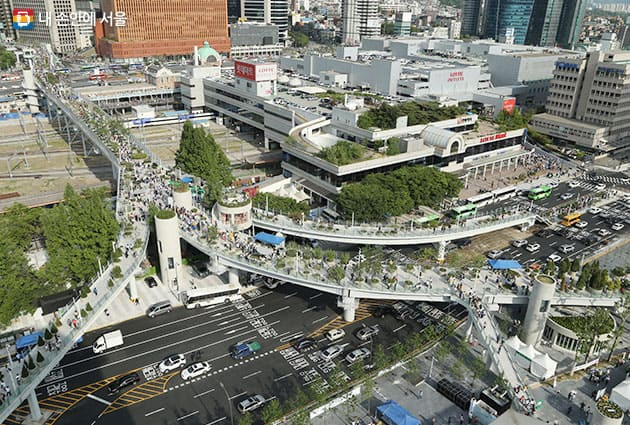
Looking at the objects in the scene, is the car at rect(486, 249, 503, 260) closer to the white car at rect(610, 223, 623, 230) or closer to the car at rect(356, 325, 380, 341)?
the white car at rect(610, 223, 623, 230)

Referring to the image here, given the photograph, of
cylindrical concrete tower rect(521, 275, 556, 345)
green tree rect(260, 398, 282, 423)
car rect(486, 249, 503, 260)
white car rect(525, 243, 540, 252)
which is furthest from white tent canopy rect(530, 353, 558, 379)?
white car rect(525, 243, 540, 252)

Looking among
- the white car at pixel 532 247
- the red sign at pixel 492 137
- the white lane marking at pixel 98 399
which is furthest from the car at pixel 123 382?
the red sign at pixel 492 137

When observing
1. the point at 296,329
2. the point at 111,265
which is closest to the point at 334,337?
the point at 296,329

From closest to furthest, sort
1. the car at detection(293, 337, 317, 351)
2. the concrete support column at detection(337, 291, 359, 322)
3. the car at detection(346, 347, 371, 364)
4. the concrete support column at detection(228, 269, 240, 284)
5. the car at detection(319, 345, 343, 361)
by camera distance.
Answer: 1. the car at detection(346, 347, 371, 364)
2. the car at detection(319, 345, 343, 361)
3. the car at detection(293, 337, 317, 351)
4. the concrete support column at detection(337, 291, 359, 322)
5. the concrete support column at detection(228, 269, 240, 284)

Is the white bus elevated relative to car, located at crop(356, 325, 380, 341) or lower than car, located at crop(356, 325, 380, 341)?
elevated

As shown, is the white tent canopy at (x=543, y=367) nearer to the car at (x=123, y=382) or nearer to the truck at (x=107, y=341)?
the car at (x=123, y=382)

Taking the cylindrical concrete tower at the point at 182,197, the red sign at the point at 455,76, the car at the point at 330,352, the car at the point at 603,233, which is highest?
the red sign at the point at 455,76
